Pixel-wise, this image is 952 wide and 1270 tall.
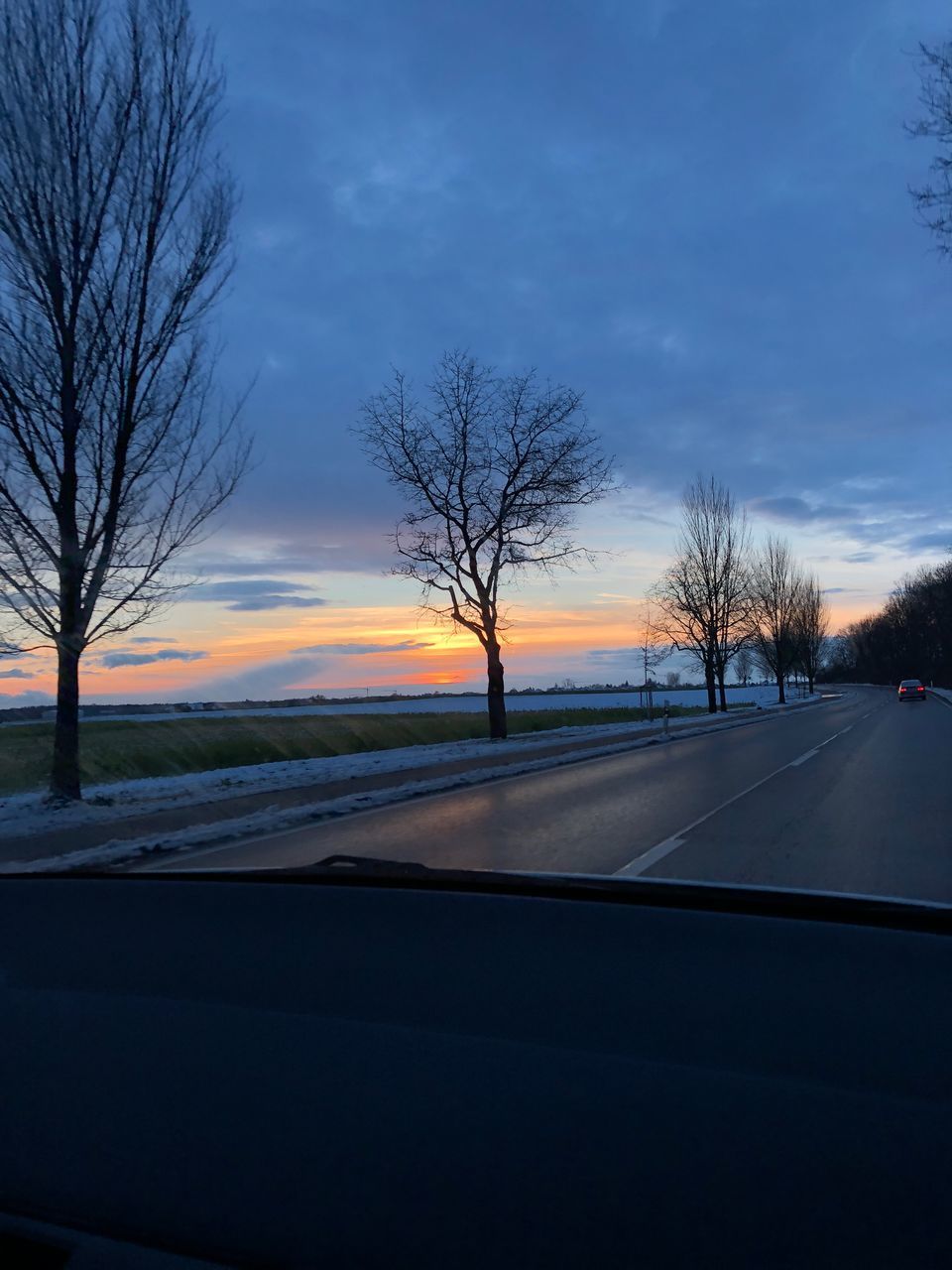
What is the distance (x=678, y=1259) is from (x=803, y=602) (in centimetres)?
8705

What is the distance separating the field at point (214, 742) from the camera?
2434cm

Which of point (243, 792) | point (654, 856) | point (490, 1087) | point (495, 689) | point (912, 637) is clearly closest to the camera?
point (490, 1087)

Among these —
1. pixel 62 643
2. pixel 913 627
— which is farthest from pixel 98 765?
pixel 913 627

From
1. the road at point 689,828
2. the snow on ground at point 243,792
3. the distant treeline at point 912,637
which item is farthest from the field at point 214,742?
the distant treeline at point 912,637

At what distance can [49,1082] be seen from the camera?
217 centimetres

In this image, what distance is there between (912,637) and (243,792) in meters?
123

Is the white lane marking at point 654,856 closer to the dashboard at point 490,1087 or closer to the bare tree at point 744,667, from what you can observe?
the dashboard at point 490,1087

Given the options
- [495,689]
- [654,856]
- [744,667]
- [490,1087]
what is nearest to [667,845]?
[654,856]

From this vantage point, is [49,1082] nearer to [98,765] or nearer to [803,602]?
[98,765]

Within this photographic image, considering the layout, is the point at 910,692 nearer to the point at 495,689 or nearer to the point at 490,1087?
the point at 495,689

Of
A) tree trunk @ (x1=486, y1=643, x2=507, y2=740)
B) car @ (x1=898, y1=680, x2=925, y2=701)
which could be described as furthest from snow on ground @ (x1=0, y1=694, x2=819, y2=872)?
car @ (x1=898, y1=680, x2=925, y2=701)

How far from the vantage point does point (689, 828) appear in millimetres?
10547

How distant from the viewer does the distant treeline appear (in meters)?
105

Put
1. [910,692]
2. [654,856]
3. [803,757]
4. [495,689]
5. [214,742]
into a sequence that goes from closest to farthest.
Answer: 1. [654,856]
2. [803,757]
3. [495,689]
4. [214,742]
5. [910,692]
